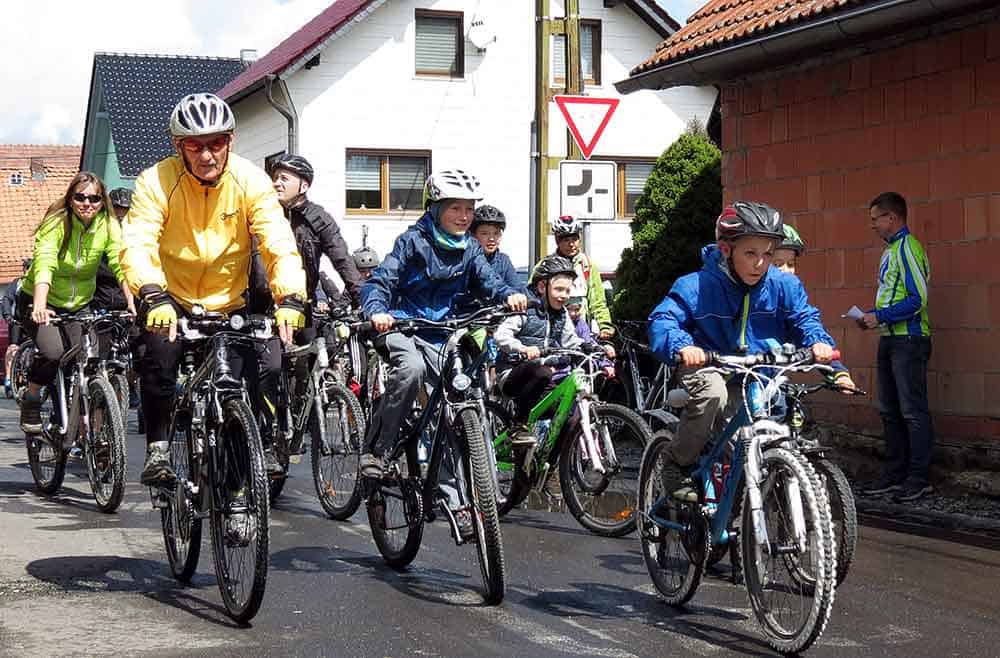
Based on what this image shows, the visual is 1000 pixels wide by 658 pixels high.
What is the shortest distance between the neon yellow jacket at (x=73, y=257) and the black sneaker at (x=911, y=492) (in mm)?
5058

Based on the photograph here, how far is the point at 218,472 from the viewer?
6.73 m

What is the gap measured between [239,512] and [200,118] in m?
1.72

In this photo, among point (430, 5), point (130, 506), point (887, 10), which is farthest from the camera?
point (430, 5)

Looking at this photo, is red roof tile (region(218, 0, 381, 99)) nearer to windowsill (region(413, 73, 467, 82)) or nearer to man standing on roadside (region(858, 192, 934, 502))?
windowsill (region(413, 73, 467, 82))

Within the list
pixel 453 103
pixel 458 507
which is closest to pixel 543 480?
pixel 458 507

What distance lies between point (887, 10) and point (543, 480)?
406cm

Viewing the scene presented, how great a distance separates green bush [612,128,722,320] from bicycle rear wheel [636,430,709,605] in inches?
364

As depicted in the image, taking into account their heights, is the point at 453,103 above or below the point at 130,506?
above

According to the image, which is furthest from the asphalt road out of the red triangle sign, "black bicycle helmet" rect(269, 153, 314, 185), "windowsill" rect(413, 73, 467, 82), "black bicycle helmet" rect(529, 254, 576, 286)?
"windowsill" rect(413, 73, 467, 82)

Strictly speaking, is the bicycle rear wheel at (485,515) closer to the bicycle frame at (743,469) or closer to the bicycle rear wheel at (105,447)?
the bicycle frame at (743,469)

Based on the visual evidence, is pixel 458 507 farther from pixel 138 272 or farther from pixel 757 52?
pixel 757 52

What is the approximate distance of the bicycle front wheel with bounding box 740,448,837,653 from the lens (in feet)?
18.7

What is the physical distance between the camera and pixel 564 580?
7.52 m

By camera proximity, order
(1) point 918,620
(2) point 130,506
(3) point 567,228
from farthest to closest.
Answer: (3) point 567,228 → (2) point 130,506 → (1) point 918,620
